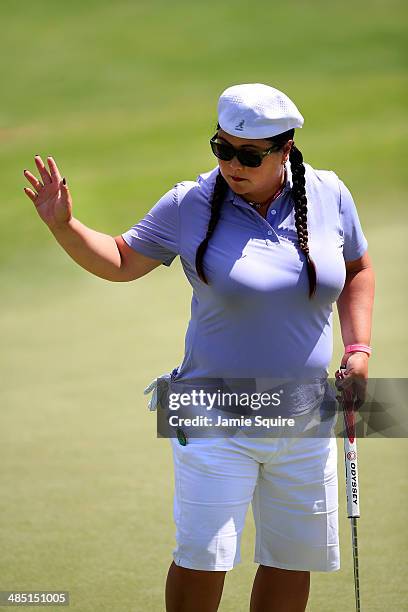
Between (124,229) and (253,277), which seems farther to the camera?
(124,229)

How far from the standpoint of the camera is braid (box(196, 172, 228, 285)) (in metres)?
3.16

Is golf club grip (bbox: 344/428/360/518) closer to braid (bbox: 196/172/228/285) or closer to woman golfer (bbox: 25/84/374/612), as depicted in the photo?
woman golfer (bbox: 25/84/374/612)

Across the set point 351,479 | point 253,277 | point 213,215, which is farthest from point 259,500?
point 213,215

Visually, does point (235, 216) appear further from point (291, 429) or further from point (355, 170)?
point (355, 170)

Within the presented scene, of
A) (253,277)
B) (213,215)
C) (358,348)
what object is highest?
(213,215)

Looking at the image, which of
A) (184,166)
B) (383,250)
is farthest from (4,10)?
(383,250)

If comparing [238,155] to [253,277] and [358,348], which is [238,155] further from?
[358,348]

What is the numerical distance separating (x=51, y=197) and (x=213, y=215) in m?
0.43

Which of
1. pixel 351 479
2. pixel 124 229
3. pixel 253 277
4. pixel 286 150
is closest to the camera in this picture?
pixel 253 277

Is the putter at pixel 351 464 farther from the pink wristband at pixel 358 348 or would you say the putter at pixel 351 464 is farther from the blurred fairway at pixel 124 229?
the blurred fairway at pixel 124 229

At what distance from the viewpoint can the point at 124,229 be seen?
10.6 meters

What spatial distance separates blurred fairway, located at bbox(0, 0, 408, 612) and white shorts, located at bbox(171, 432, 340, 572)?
0.90 metres

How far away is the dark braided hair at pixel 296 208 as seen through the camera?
10.4 feet

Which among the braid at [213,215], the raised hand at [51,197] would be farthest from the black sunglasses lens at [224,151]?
the raised hand at [51,197]
